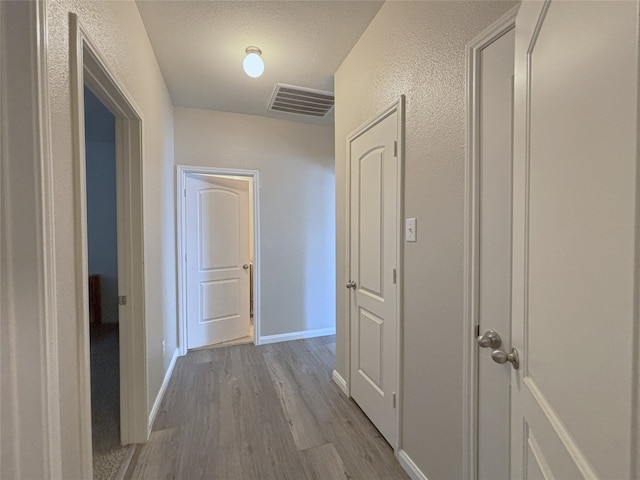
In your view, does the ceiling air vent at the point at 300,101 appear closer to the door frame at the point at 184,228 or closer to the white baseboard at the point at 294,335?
the door frame at the point at 184,228

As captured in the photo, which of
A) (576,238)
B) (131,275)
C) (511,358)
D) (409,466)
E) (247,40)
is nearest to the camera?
(576,238)

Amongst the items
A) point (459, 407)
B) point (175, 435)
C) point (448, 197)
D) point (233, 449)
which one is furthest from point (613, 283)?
point (175, 435)

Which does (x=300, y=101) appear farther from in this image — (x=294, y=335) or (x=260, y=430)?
(x=260, y=430)

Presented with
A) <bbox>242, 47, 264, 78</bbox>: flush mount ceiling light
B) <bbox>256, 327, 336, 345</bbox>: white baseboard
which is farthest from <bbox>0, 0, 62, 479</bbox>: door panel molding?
<bbox>256, 327, 336, 345</bbox>: white baseboard

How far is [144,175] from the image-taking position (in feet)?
6.14

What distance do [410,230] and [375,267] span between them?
18.6 inches

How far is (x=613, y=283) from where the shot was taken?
1.49 feet

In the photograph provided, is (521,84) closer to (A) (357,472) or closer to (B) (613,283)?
(B) (613,283)

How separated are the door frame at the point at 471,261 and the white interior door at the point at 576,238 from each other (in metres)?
0.34

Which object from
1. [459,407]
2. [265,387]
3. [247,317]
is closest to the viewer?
[459,407]

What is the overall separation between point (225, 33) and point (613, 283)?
2400mm

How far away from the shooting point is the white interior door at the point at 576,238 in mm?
427

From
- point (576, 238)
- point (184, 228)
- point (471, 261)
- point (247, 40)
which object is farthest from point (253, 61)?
point (576, 238)

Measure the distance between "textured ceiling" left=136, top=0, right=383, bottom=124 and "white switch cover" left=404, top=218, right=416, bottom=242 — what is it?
4.41 feet
